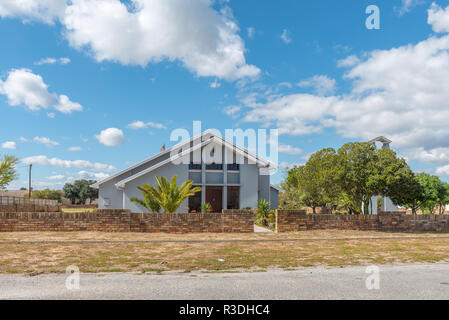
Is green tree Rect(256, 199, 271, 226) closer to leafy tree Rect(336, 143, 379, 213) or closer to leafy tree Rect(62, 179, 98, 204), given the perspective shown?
leafy tree Rect(336, 143, 379, 213)

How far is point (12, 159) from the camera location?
16.0 m

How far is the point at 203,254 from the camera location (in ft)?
31.5

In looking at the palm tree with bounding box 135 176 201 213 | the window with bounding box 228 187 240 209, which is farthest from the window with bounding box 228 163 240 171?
the palm tree with bounding box 135 176 201 213

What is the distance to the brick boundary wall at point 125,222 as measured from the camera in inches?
570

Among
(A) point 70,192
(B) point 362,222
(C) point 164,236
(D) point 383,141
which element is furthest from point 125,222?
(A) point 70,192

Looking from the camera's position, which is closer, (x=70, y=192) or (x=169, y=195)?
(x=169, y=195)

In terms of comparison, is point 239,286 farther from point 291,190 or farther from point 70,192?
point 70,192

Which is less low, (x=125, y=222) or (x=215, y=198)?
(x=215, y=198)

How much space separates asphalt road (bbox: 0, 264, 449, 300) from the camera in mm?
5430

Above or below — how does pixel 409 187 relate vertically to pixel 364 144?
below

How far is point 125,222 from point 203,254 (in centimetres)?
626
